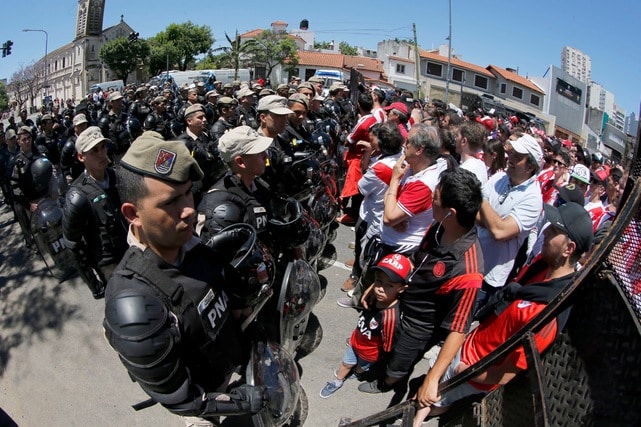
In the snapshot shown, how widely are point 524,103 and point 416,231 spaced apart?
62721 millimetres

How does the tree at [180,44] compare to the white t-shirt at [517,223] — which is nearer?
the white t-shirt at [517,223]

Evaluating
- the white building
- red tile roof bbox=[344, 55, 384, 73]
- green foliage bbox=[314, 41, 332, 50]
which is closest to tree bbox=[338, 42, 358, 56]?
green foliage bbox=[314, 41, 332, 50]

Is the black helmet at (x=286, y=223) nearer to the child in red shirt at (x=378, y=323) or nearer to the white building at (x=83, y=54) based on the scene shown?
the child in red shirt at (x=378, y=323)

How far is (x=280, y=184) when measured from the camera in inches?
175

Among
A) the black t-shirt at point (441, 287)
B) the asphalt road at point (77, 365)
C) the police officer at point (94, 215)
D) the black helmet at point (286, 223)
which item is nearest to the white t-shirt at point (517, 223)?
the black t-shirt at point (441, 287)

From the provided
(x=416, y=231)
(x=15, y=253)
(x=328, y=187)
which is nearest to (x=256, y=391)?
(x=416, y=231)

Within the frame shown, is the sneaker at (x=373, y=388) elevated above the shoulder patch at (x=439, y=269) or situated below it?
below

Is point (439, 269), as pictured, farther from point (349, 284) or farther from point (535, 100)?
point (535, 100)

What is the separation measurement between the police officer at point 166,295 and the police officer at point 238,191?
72 cm

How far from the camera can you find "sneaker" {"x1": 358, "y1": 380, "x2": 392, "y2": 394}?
3.42m

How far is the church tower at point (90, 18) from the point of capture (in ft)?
255

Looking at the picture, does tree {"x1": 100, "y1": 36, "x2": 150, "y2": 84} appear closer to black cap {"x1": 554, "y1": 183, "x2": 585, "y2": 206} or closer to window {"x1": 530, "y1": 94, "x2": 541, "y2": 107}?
window {"x1": 530, "y1": 94, "x2": 541, "y2": 107}

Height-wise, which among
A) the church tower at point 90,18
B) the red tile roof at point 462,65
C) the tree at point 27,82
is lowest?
the tree at point 27,82

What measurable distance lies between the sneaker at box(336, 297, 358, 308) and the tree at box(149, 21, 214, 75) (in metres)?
62.0
